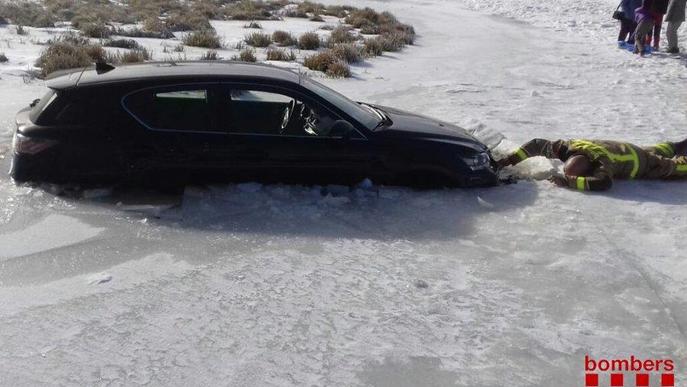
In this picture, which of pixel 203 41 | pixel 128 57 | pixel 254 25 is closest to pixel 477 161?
pixel 128 57

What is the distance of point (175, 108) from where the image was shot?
22.5 feet

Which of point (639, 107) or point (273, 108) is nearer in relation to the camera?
point (273, 108)

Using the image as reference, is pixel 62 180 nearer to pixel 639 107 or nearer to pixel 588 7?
pixel 639 107

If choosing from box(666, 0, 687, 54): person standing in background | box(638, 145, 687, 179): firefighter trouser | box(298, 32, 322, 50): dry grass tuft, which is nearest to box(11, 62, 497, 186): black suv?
box(638, 145, 687, 179): firefighter trouser

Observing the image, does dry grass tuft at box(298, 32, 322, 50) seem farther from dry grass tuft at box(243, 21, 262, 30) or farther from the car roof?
the car roof

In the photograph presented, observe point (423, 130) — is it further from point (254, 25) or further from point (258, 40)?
point (254, 25)

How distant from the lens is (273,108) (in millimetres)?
7059

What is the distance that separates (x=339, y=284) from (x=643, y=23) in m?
14.3

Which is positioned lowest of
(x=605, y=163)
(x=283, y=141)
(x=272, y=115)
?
(x=605, y=163)

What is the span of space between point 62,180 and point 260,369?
3.38 metres

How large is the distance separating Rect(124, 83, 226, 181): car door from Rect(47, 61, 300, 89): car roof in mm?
169

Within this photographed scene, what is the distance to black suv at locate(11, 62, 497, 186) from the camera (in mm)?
6734

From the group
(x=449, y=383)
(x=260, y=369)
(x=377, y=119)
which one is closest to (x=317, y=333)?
(x=260, y=369)

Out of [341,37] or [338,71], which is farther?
[341,37]
